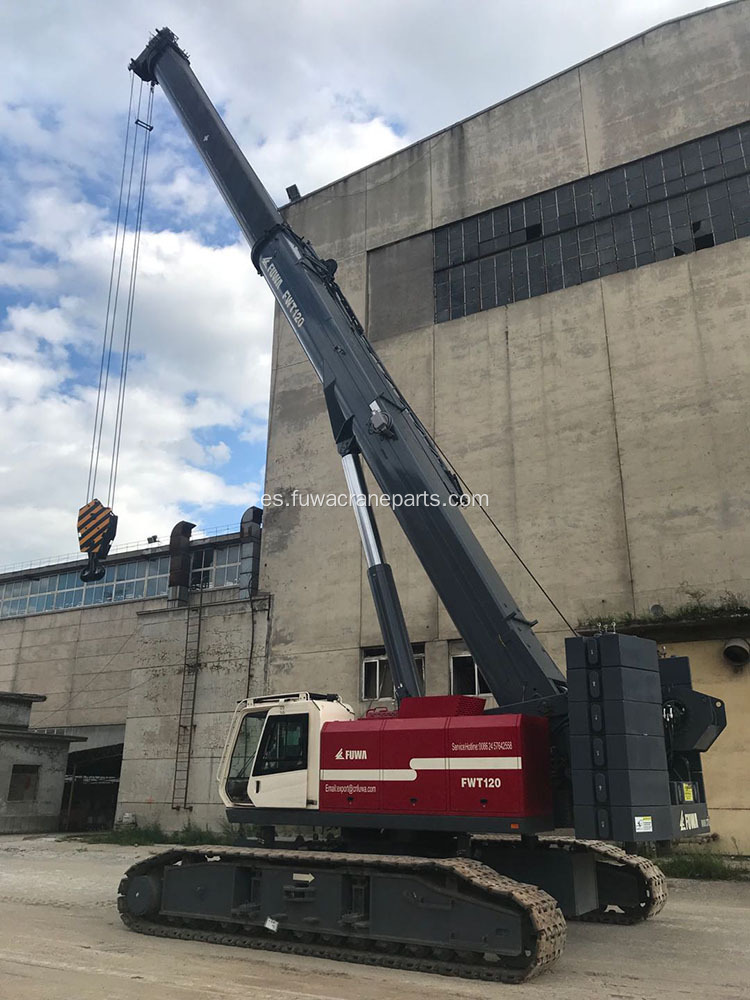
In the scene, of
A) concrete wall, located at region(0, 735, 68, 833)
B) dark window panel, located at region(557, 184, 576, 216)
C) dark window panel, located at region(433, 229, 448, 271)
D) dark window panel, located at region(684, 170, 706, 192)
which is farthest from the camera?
concrete wall, located at region(0, 735, 68, 833)


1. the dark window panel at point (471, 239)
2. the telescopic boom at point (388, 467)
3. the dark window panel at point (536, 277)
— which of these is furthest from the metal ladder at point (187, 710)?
the dark window panel at point (536, 277)

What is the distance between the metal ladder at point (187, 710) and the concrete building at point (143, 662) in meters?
0.03

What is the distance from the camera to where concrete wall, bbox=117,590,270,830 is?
22.5 meters

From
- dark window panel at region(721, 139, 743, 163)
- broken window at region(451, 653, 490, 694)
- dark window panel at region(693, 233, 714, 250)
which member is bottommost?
broken window at region(451, 653, 490, 694)

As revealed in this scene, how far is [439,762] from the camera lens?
8281mm

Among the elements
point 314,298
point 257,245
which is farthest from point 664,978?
point 257,245

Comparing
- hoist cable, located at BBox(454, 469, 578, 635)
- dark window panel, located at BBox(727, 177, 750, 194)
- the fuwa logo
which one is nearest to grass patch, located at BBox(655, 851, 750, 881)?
hoist cable, located at BBox(454, 469, 578, 635)

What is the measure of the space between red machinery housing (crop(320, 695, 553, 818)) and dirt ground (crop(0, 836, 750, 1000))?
5.08 feet

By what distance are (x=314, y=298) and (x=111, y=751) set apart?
90.2ft

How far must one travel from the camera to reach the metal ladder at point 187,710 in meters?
22.6

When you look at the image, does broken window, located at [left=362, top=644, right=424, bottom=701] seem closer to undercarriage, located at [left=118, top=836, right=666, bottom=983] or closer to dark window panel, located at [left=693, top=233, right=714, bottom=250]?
A: undercarriage, located at [left=118, top=836, right=666, bottom=983]

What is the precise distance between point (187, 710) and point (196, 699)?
1.40ft

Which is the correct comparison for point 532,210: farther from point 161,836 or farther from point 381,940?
point 161,836

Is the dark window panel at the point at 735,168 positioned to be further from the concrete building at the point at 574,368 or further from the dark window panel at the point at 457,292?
the dark window panel at the point at 457,292
